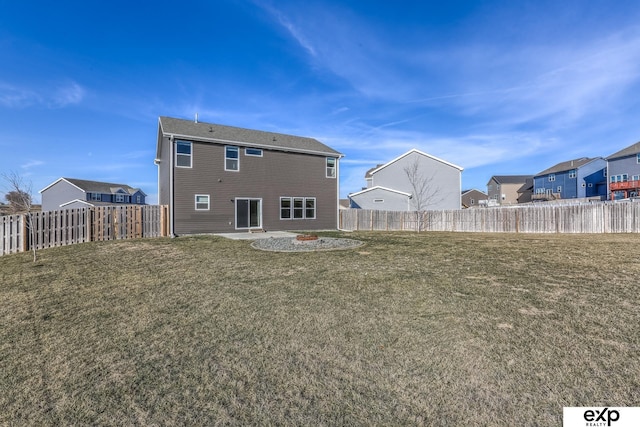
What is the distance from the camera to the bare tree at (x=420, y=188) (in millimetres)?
28269

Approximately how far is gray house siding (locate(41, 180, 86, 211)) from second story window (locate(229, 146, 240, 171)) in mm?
36705

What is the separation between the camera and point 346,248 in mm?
10391

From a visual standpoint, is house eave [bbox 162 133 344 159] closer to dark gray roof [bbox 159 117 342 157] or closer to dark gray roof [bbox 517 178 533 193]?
dark gray roof [bbox 159 117 342 157]

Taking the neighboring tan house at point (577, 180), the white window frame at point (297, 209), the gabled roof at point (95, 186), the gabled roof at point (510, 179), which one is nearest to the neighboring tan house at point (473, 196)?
the gabled roof at point (510, 179)

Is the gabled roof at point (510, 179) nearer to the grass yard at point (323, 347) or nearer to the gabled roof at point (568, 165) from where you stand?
the gabled roof at point (568, 165)

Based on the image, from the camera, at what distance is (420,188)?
94.3ft

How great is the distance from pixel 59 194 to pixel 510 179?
79.0m

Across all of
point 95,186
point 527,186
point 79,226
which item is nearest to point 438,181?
point 79,226

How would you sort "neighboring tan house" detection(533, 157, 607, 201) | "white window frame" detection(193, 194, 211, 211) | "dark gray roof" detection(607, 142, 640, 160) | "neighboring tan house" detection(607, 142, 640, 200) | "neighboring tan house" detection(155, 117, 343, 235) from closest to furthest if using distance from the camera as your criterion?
"neighboring tan house" detection(155, 117, 343, 235) < "white window frame" detection(193, 194, 211, 211) < "neighboring tan house" detection(607, 142, 640, 200) < "dark gray roof" detection(607, 142, 640, 160) < "neighboring tan house" detection(533, 157, 607, 201)

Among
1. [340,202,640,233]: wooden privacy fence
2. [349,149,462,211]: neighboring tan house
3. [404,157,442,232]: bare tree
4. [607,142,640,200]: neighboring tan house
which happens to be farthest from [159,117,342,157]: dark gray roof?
[607,142,640,200]: neighboring tan house

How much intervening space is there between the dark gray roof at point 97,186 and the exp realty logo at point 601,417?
2095 inches

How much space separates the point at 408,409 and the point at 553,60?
54.1 ft

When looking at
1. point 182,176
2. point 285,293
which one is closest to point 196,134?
point 182,176

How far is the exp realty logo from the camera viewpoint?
7.12ft
